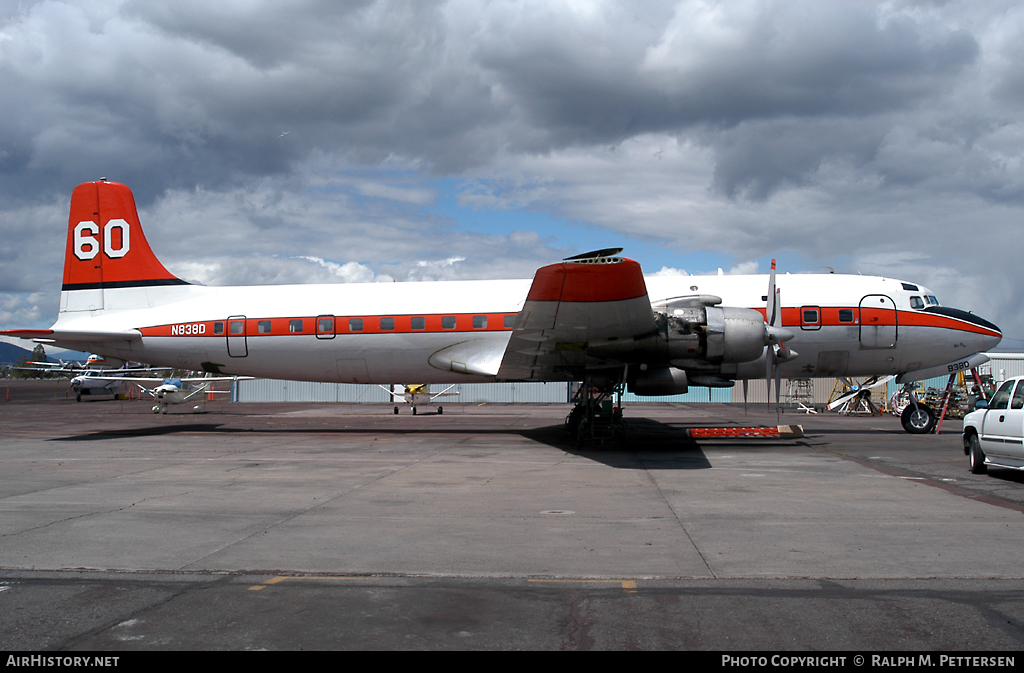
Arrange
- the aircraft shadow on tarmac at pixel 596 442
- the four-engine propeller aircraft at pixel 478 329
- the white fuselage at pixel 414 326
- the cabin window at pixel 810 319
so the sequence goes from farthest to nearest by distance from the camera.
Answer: the white fuselage at pixel 414 326 < the cabin window at pixel 810 319 < the four-engine propeller aircraft at pixel 478 329 < the aircraft shadow on tarmac at pixel 596 442

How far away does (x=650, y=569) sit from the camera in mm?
5793

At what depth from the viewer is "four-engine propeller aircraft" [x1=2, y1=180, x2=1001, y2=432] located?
14438mm

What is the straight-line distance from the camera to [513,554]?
6336 millimetres

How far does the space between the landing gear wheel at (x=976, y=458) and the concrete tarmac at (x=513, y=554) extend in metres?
0.36

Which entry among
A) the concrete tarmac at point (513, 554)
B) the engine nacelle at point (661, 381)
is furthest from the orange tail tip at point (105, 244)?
the engine nacelle at point (661, 381)

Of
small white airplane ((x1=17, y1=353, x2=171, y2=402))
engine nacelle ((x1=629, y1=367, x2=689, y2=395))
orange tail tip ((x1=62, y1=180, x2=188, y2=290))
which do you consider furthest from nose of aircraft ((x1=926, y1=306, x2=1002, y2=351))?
small white airplane ((x1=17, y1=353, x2=171, y2=402))

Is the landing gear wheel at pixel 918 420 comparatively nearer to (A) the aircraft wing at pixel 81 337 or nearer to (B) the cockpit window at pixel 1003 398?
(B) the cockpit window at pixel 1003 398

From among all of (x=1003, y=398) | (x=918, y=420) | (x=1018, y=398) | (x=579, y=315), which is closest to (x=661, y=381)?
(x=579, y=315)

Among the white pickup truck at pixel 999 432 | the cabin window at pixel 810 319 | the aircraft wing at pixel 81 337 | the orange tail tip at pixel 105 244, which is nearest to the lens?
the white pickup truck at pixel 999 432

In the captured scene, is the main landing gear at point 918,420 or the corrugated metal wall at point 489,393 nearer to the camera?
the main landing gear at point 918,420

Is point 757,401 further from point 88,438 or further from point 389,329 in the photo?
point 88,438

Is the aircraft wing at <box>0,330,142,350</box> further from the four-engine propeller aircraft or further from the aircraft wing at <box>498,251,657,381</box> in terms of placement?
the aircraft wing at <box>498,251,657,381</box>

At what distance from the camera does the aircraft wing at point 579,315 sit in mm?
11336

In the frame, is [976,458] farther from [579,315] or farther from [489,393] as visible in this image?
[489,393]
